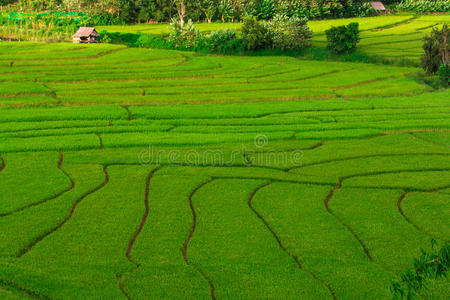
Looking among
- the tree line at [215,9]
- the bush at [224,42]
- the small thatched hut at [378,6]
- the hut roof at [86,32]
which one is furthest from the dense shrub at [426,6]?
the hut roof at [86,32]

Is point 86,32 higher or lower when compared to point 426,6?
lower

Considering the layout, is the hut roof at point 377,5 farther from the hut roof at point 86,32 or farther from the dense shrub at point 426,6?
the hut roof at point 86,32

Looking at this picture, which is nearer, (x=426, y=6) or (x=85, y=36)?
(x=85, y=36)

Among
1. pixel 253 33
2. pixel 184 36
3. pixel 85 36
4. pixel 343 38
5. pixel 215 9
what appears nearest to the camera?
pixel 343 38

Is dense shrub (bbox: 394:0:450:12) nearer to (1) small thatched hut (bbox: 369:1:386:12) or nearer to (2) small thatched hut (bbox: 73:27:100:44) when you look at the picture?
(1) small thatched hut (bbox: 369:1:386:12)

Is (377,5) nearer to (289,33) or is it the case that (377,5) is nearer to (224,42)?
(289,33)

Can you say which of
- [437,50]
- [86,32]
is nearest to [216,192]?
[437,50]

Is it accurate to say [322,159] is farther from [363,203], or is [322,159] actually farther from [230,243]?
[230,243]

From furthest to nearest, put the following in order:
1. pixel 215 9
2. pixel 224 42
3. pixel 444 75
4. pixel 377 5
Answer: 1. pixel 377 5
2. pixel 215 9
3. pixel 224 42
4. pixel 444 75
